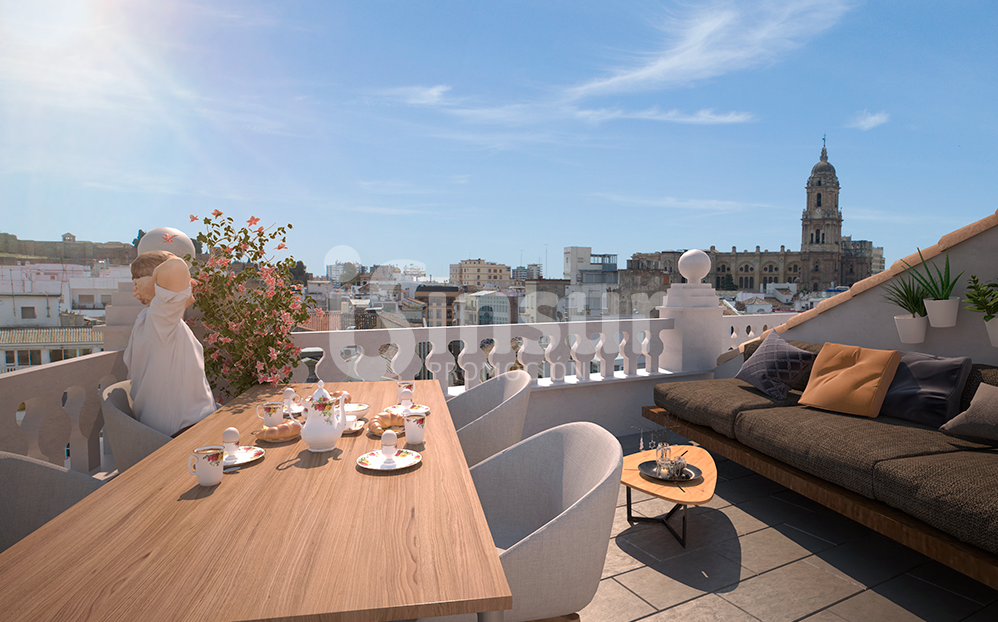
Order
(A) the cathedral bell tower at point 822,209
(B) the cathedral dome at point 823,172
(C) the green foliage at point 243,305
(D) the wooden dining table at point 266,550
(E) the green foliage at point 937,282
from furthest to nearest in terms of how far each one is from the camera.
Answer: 1. (B) the cathedral dome at point 823,172
2. (A) the cathedral bell tower at point 822,209
3. (E) the green foliage at point 937,282
4. (C) the green foliage at point 243,305
5. (D) the wooden dining table at point 266,550

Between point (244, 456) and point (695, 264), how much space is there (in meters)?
3.94

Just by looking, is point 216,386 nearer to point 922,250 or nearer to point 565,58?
point 922,250

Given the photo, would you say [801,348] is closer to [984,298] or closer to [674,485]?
[984,298]

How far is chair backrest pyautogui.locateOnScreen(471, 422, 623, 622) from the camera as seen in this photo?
1.18 meters

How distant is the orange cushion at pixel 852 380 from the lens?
284cm

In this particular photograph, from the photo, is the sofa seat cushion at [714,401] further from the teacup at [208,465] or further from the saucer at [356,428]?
the teacup at [208,465]

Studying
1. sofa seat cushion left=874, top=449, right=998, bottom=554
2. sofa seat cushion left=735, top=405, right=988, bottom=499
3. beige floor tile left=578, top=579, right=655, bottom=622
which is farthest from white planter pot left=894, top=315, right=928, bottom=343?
beige floor tile left=578, top=579, right=655, bottom=622

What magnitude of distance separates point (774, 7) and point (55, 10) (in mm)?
6340

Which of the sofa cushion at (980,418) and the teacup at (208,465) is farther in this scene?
the sofa cushion at (980,418)

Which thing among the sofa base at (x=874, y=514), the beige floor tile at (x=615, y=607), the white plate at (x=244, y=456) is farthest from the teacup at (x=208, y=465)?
the sofa base at (x=874, y=514)

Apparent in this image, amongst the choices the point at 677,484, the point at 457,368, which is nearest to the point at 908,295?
the point at 677,484

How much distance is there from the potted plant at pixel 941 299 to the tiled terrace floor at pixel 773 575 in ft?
4.30

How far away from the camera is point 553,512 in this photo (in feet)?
5.46

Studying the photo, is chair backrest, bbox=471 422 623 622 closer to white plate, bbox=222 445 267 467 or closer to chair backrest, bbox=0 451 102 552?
white plate, bbox=222 445 267 467
